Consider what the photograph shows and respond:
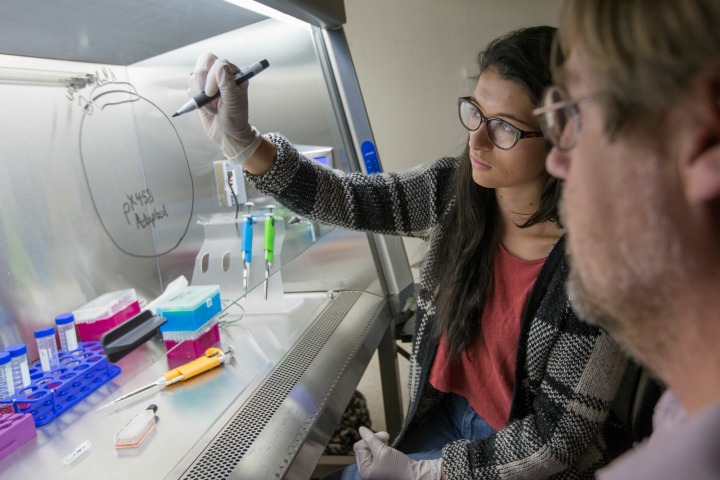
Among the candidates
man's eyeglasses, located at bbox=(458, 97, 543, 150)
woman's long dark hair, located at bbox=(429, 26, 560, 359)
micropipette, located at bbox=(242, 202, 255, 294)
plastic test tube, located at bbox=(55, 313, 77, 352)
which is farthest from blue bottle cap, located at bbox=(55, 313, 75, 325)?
man's eyeglasses, located at bbox=(458, 97, 543, 150)

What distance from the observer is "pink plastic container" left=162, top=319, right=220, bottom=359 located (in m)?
1.10

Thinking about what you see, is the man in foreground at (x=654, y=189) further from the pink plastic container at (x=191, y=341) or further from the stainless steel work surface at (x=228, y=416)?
the pink plastic container at (x=191, y=341)

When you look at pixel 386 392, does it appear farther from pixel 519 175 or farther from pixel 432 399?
pixel 519 175

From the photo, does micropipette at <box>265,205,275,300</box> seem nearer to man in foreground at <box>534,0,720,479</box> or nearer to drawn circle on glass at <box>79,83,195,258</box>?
drawn circle on glass at <box>79,83,195,258</box>

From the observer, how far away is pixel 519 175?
1.08 meters

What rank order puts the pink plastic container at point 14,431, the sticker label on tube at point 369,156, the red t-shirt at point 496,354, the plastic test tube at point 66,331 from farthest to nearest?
the sticker label on tube at point 369,156
the red t-shirt at point 496,354
the plastic test tube at point 66,331
the pink plastic container at point 14,431

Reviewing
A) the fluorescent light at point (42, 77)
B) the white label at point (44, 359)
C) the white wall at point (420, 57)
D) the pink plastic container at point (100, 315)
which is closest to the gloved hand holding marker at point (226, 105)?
the fluorescent light at point (42, 77)

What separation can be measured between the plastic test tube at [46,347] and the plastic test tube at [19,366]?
0.06 m

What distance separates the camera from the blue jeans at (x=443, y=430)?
3.91ft

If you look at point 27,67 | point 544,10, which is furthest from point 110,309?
point 544,10

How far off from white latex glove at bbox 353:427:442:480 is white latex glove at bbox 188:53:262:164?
653mm

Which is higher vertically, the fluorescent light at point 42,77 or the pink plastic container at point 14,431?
the fluorescent light at point 42,77

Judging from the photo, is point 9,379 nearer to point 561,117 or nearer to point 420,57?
point 561,117

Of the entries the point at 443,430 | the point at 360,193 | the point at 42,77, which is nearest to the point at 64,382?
the point at 42,77
